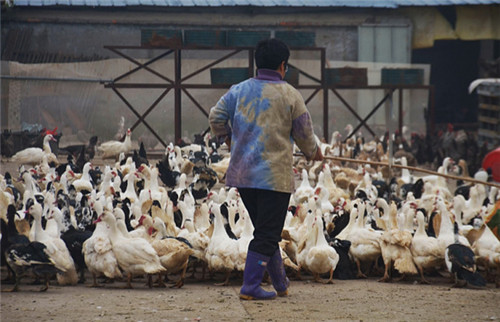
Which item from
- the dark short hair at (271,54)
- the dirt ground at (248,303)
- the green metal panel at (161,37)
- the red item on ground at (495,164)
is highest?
the green metal panel at (161,37)

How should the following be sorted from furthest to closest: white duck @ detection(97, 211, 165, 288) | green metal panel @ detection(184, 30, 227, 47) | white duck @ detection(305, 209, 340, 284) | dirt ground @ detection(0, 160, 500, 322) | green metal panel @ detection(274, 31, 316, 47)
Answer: green metal panel @ detection(274, 31, 316, 47) < green metal panel @ detection(184, 30, 227, 47) < white duck @ detection(305, 209, 340, 284) < white duck @ detection(97, 211, 165, 288) < dirt ground @ detection(0, 160, 500, 322)

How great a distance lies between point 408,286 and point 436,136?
37.2 ft

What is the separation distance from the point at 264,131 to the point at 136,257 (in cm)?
206

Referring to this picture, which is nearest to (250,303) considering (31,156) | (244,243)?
(244,243)

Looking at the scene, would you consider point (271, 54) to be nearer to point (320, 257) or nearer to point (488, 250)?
point (320, 257)

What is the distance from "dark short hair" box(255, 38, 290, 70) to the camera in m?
6.20

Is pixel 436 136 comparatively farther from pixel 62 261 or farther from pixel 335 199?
pixel 62 261

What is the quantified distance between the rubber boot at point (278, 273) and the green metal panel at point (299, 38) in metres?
11.9

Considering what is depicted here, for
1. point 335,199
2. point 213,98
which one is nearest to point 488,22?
point 213,98

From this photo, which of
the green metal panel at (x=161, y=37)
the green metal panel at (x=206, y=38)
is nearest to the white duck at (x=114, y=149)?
the green metal panel at (x=161, y=37)

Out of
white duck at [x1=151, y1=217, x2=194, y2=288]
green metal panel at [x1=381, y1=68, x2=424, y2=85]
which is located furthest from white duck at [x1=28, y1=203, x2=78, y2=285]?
green metal panel at [x1=381, y1=68, x2=424, y2=85]

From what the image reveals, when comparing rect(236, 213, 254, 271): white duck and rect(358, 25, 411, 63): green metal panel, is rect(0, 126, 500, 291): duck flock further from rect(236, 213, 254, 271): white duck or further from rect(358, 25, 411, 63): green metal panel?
rect(358, 25, 411, 63): green metal panel

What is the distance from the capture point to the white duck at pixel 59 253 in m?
7.52

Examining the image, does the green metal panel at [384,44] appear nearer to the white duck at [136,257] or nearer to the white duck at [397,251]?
the white duck at [397,251]
